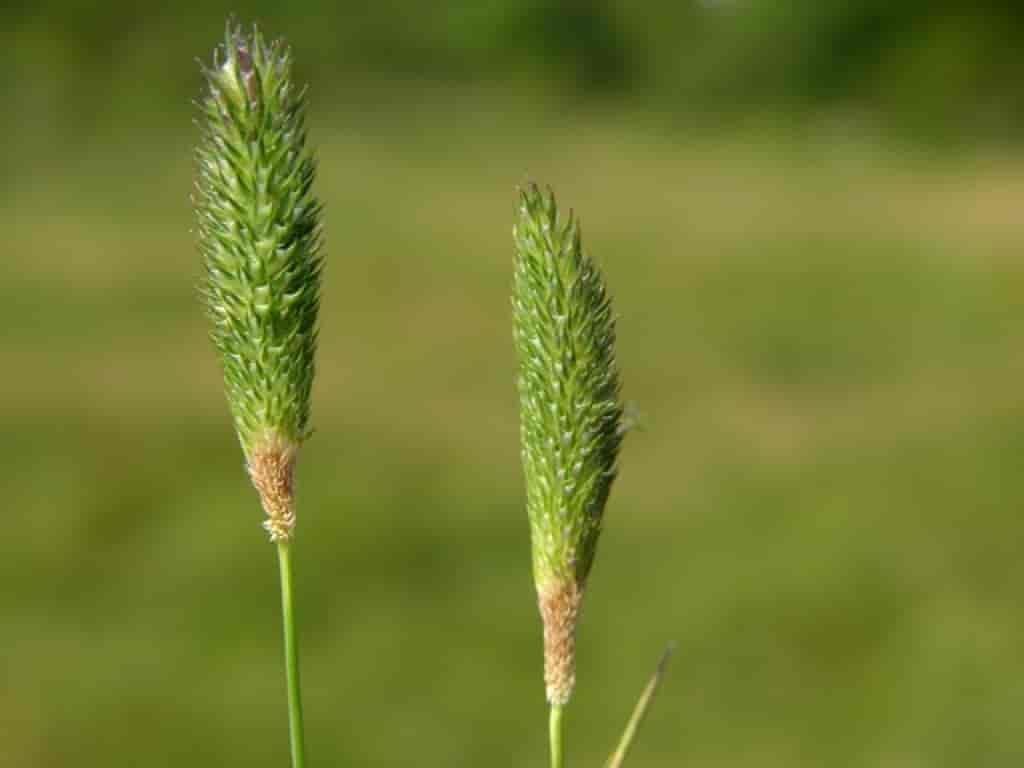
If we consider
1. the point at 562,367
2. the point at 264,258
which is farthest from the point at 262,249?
the point at 562,367

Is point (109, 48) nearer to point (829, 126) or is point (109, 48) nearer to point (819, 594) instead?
point (829, 126)

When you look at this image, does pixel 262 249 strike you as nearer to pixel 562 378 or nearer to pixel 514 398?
pixel 562 378

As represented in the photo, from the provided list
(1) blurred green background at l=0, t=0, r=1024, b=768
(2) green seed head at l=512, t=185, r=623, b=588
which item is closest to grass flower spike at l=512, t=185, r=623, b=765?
(2) green seed head at l=512, t=185, r=623, b=588

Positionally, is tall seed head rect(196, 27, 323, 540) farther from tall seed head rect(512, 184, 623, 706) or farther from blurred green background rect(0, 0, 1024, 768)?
blurred green background rect(0, 0, 1024, 768)

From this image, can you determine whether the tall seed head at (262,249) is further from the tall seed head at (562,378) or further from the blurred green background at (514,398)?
the blurred green background at (514,398)

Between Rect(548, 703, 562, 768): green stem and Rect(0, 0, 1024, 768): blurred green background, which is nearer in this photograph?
Rect(548, 703, 562, 768): green stem

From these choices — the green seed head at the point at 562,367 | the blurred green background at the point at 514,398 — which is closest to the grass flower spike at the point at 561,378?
the green seed head at the point at 562,367
